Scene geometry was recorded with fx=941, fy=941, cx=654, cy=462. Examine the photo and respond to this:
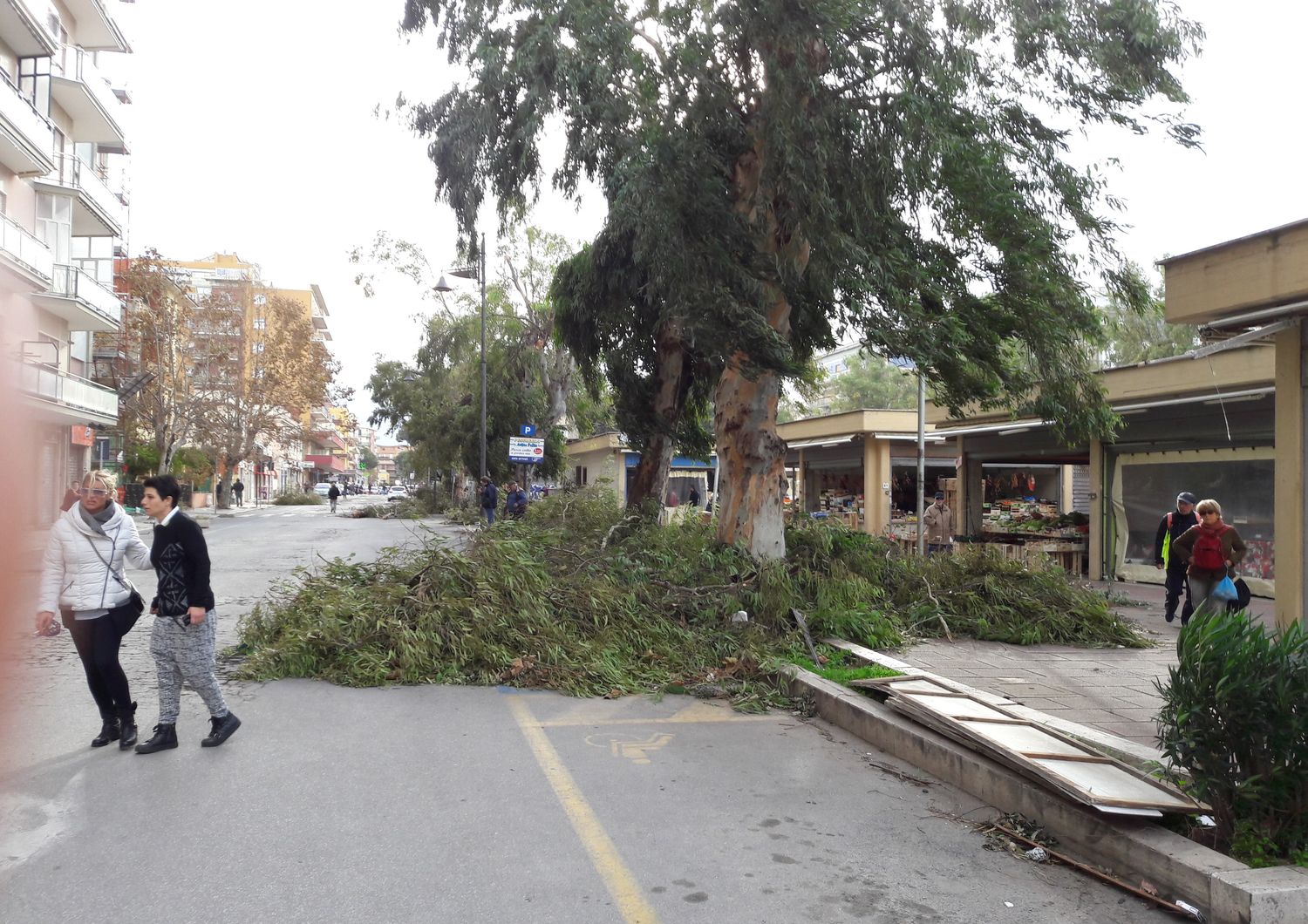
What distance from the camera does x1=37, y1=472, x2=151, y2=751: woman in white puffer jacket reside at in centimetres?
601

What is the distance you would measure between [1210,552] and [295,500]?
235 ft

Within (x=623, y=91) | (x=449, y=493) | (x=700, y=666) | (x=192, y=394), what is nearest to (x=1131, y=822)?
(x=700, y=666)

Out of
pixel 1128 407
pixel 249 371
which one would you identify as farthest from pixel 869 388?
pixel 1128 407

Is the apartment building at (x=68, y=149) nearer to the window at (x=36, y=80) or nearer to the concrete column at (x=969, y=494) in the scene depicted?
the window at (x=36, y=80)

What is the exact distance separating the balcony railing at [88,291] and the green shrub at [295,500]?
3976cm

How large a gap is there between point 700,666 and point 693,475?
2689 cm

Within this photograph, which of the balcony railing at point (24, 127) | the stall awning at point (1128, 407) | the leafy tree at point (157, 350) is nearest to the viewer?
the stall awning at point (1128, 407)

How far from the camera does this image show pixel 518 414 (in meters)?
39.8

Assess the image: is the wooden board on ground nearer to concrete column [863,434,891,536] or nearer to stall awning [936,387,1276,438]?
stall awning [936,387,1276,438]

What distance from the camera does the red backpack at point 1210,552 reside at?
31.0 ft

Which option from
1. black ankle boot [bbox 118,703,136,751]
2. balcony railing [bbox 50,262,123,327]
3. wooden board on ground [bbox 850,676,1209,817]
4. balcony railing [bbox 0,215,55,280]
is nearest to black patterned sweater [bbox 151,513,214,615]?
black ankle boot [bbox 118,703,136,751]

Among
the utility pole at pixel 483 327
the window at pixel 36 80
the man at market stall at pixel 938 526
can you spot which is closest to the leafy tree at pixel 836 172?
the man at market stall at pixel 938 526

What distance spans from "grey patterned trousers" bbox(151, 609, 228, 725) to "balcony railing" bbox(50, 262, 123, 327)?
2174 cm

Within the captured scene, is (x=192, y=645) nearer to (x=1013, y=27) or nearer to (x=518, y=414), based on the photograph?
(x=1013, y=27)
